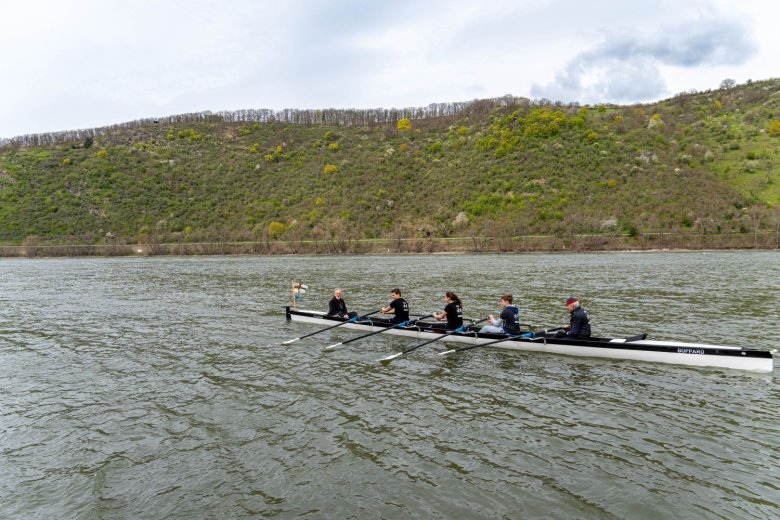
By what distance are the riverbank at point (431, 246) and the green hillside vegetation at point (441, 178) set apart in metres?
2.04

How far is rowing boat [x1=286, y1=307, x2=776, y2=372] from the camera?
12953mm

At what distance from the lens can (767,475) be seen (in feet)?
25.9

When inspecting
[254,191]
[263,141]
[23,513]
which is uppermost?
[263,141]

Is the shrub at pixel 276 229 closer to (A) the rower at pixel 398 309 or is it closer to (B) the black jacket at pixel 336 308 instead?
(B) the black jacket at pixel 336 308

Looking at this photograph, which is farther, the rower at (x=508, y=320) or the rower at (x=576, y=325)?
the rower at (x=508, y=320)

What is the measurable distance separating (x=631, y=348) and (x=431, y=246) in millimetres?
55029

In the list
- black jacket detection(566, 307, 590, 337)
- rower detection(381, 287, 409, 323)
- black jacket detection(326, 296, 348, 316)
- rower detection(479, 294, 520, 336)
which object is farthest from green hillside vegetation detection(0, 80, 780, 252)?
black jacket detection(566, 307, 590, 337)

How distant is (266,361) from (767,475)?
42.8 ft

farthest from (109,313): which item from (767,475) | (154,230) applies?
(154,230)

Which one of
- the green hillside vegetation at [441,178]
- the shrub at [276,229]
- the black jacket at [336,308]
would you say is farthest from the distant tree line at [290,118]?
the black jacket at [336,308]

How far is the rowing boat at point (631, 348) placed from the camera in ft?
42.5

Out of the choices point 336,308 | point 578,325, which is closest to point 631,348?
point 578,325

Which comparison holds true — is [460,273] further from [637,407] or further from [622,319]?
[637,407]

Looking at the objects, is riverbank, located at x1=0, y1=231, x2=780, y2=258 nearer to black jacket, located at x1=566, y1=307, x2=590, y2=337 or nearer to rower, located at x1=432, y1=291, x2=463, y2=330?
rower, located at x1=432, y1=291, x2=463, y2=330
